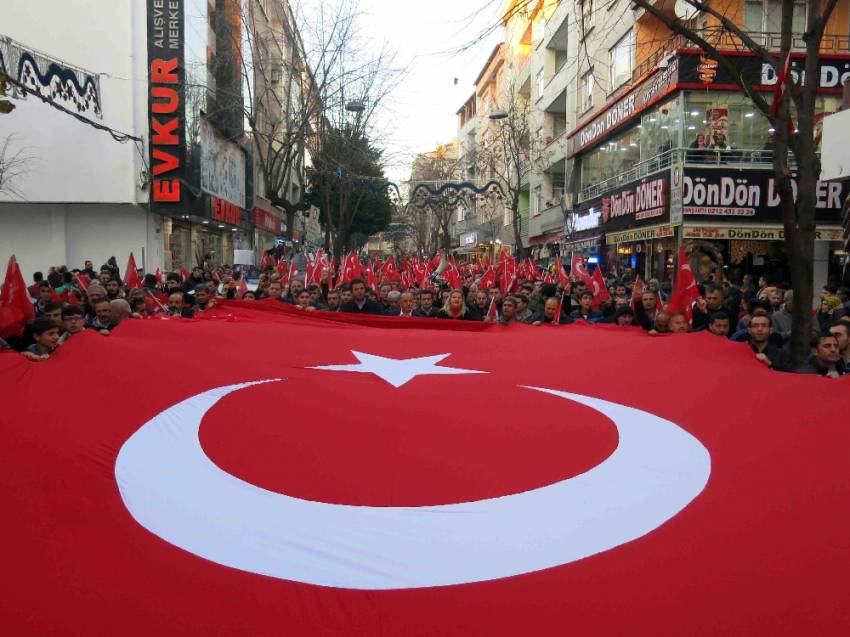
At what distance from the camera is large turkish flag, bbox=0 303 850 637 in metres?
2.55

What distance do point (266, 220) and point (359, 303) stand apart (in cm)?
4485

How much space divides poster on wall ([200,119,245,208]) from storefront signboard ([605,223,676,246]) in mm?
17540

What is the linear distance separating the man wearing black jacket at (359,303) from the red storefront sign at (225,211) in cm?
2566

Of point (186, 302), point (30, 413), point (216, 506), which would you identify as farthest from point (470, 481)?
point (186, 302)

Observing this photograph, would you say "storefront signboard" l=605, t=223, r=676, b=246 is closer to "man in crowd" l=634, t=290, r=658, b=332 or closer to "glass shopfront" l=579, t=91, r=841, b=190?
"glass shopfront" l=579, t=91, r=841, b=190

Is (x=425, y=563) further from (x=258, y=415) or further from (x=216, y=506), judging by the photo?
(x=258, y=415)

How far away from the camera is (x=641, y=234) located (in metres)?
26.4

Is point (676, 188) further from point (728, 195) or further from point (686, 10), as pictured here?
point (686, 10)

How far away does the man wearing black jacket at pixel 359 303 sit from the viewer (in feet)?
29.3

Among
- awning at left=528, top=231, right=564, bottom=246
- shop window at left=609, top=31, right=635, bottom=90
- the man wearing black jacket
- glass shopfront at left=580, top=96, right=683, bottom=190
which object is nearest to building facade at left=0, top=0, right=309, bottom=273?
shop window at left=609, top=31, right=635, bottom=90

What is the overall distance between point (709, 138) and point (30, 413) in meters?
23.2

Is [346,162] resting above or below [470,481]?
above

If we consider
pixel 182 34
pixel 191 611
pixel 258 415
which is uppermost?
pixel 182 34

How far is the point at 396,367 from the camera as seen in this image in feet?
18.8
